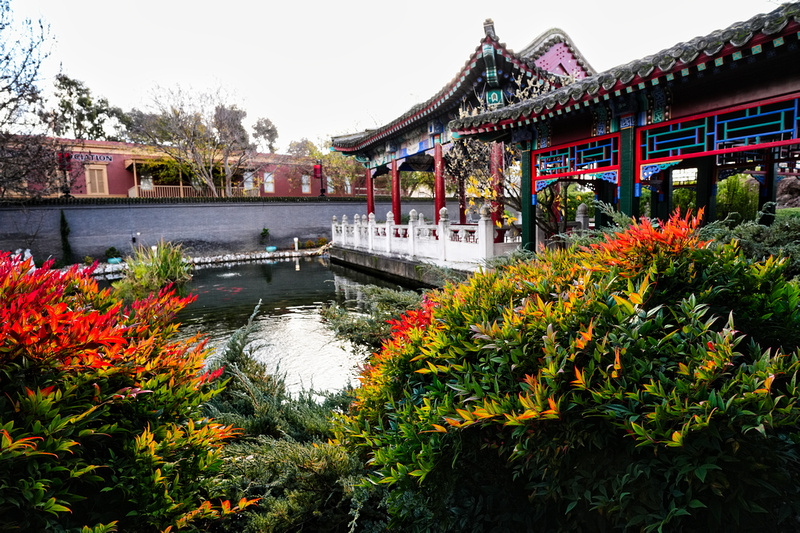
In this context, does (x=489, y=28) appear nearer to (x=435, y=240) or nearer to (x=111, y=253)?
(x=435, y=240)

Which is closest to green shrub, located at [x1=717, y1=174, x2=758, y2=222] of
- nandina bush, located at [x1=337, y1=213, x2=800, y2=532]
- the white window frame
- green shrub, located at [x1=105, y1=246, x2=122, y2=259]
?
nandina bush, located at [x1=337, y1=213, x2=800, y2=532]

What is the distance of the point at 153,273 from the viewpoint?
29.3ft

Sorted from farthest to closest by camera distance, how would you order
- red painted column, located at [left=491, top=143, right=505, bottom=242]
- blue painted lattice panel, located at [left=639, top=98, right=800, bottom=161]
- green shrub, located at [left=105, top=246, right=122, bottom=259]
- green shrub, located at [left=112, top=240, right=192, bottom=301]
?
green shrub, located at [left=105, top=246, right=122, bottom=259], red painted column, located at [left=491, top=143, right=505, bottom=242], green shrub, located at [left=112, top=240, right=192, bottom=301], blue painted lattice panel, located at [left=639, top=98, right=800, bottom=161]

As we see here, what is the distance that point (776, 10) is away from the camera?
3.84m

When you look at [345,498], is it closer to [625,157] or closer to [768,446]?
A: [768,446]

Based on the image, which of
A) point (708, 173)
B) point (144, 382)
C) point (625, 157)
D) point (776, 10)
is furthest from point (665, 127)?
point (144, 382)

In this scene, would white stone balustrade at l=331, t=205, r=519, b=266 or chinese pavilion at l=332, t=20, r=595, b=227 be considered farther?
white stone balustrade at l=331, t=205, r=519, b=266

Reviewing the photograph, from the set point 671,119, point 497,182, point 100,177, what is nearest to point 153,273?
point 497,182

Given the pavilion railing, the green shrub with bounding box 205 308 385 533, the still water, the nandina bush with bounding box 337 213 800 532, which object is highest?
the pavilion railing

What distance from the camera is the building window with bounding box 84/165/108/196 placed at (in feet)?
75.3

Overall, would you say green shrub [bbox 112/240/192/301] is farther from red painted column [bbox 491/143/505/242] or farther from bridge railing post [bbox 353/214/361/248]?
red painted column [bbox 491/143/505/242]

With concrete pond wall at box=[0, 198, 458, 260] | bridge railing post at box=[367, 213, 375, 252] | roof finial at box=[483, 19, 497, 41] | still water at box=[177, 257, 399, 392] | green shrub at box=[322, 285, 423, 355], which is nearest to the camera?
green shrub at box=[322, 285, 423, 355]

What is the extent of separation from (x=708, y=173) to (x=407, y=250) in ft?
22.0

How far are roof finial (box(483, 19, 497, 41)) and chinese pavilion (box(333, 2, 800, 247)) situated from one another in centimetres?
2
